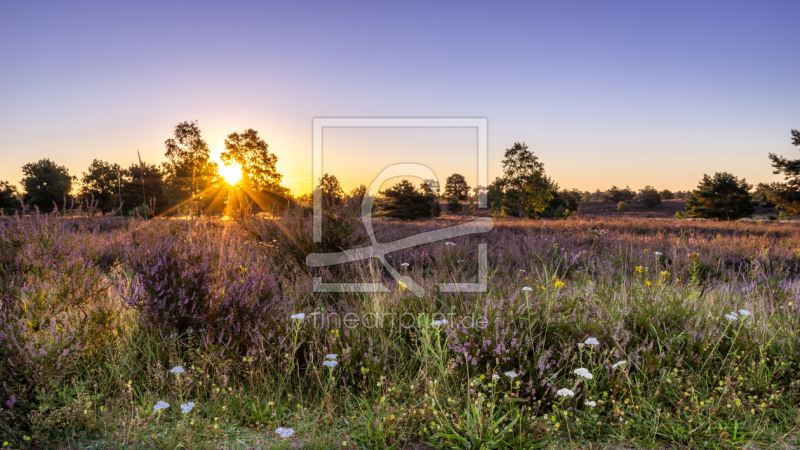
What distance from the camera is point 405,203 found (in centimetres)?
3194

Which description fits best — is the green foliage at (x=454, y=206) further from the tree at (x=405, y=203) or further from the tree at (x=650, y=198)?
the tree at (x=650, y=198)

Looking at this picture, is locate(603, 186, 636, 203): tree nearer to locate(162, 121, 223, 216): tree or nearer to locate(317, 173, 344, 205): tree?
locate(162, 121, 223, 216): tree

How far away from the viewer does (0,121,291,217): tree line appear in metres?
35.4

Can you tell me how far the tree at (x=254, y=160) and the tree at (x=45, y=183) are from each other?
51.4ft

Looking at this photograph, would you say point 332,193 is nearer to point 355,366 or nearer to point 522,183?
point 355,366

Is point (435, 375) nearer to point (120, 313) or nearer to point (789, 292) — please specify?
point (120, 313)

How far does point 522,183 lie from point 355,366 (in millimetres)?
36926

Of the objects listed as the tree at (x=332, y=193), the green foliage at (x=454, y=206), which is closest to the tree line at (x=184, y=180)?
the green foliage at (x=454, y=206)

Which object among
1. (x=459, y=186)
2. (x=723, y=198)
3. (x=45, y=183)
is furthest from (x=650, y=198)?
(x=45, y=183)

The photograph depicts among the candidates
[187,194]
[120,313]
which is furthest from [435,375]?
[187,194]

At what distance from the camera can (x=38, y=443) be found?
2094 millimetres

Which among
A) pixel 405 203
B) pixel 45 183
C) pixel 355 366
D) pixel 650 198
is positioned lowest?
pixel 355 366

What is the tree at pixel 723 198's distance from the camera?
3709 centimetres

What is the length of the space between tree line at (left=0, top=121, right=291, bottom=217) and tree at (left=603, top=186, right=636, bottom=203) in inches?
2054
